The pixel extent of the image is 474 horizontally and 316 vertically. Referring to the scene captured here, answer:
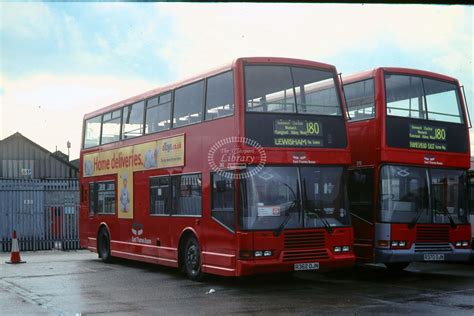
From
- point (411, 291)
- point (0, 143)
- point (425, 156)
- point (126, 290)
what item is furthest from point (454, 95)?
point (0, 143)

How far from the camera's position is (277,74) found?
1200cm

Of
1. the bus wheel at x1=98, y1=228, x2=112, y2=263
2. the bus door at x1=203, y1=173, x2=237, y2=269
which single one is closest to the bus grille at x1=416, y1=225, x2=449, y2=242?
the bus door at x1=203, y1=173, x2=237, y2=269

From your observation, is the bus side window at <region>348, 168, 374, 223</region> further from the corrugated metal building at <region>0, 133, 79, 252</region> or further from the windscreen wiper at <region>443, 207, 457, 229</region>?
the corrugated metal building at <region>0, 133, 79, 252</region>

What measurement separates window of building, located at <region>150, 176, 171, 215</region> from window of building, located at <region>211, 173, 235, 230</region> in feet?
6.83

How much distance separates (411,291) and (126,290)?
4.79 metres

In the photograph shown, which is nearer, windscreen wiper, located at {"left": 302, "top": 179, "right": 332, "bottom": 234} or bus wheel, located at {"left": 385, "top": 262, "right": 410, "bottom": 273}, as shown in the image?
windscreen wiper, located at {"left": 302, "top": 179, "right": 332, "bottom": 234}

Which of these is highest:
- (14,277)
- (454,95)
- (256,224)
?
(454,95)

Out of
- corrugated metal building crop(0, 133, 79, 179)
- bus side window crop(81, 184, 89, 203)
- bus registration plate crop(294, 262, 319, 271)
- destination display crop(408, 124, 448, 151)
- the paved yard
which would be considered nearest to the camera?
the paved yard

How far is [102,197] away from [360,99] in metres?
7.41

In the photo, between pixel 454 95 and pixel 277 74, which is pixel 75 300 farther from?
pixel 454 95

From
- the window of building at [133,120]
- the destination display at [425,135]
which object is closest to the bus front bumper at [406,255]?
the destination display at [425,135]

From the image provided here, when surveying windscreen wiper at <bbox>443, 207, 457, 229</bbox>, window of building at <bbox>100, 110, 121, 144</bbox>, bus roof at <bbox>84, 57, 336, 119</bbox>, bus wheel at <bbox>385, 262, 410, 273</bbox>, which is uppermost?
bus roof at <bbox>84, 57, 336, 119</bbox>

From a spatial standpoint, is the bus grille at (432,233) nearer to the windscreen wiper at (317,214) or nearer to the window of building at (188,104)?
the windscreen wiper at (317,214)

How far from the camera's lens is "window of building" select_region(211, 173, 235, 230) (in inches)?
452
